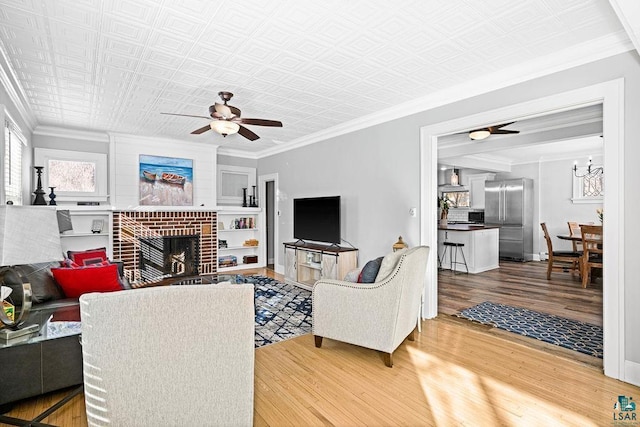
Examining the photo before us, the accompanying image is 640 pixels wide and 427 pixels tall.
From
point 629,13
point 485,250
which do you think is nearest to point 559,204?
point 485,250

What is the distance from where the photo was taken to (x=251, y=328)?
159cm

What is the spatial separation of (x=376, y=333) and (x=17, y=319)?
7.88ft

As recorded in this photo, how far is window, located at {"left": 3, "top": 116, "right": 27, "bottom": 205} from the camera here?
353 cm

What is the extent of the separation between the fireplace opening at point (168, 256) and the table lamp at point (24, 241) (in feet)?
13.0

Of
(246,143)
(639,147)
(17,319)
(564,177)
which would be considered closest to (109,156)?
(246,143)

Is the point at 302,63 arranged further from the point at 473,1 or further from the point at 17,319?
the point at 17,319

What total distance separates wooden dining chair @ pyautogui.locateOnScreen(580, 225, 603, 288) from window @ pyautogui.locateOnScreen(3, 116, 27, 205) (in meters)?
7.60

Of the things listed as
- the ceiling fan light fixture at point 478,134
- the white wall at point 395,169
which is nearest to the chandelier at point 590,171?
the ceiling fan light fixture at point 478,134

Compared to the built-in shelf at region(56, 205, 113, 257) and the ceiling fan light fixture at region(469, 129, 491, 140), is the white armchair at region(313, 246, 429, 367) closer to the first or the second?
the ceiling fan light fixture at region(469, 129, 491, 140)

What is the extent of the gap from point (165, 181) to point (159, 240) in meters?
1.06

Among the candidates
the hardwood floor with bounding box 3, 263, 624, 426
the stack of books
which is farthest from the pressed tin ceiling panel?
the stack of books

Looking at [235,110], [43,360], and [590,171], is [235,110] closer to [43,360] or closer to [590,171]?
[43,360]

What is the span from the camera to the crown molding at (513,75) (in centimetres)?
253

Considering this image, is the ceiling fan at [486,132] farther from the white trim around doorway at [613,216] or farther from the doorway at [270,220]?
the doorway at [270,220]
